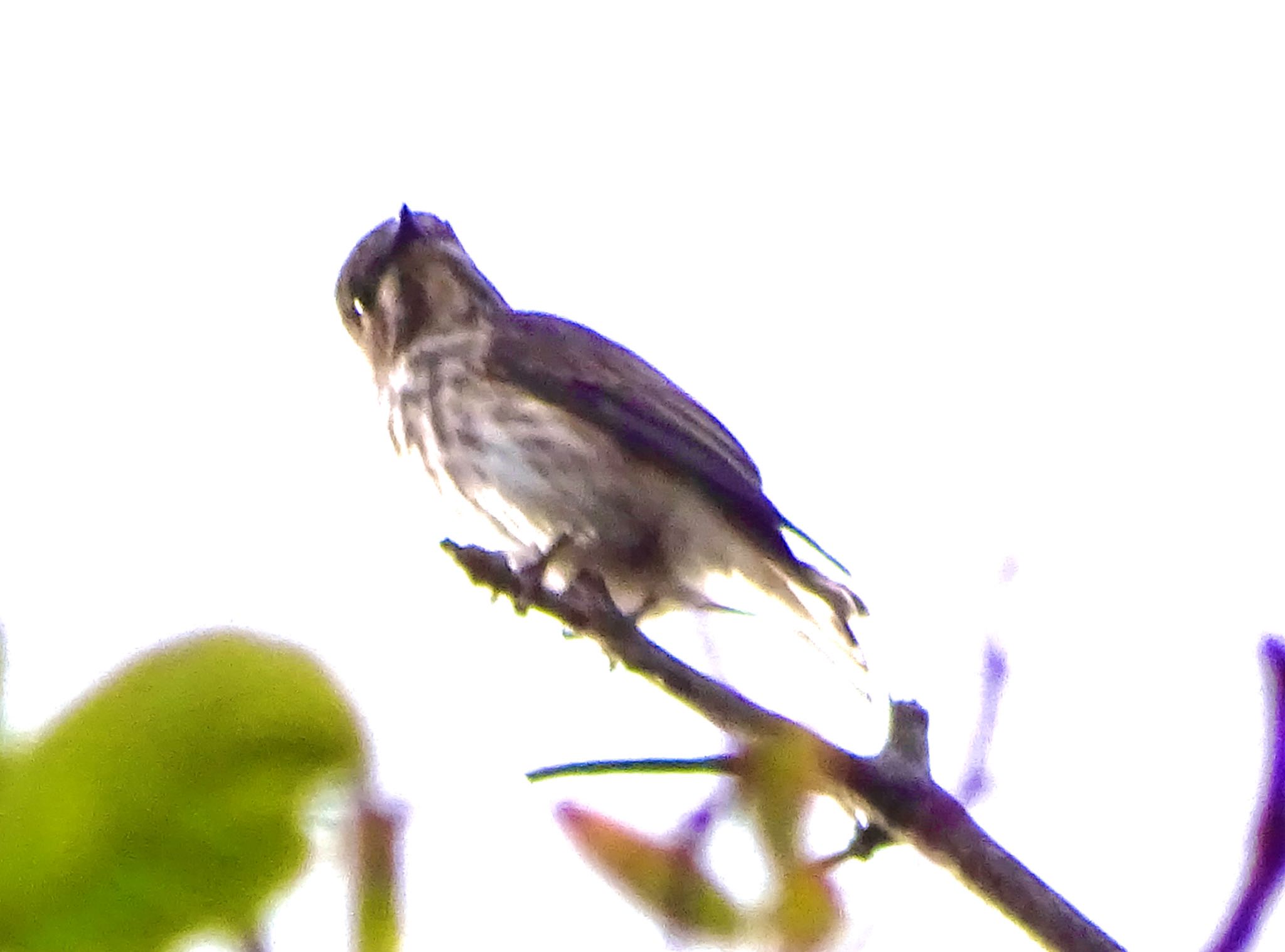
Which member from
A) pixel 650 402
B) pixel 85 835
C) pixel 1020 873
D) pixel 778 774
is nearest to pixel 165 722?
pixel 85 835

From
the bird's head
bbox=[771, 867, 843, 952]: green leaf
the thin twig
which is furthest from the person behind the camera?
the bird's head

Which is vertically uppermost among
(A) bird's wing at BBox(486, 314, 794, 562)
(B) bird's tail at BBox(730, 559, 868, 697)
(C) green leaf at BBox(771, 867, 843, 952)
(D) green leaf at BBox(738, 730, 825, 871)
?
(D) green leaf at BBox(738, 730, 825, 871)

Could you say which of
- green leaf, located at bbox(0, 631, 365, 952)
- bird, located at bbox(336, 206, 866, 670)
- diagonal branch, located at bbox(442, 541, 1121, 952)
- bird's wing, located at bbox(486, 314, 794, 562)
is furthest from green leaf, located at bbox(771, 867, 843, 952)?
bird's wing, located at bbox(486, 314, 794, 562)

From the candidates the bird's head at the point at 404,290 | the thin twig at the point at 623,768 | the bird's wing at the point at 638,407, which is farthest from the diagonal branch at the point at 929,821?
the bird's head at the point at 404,290

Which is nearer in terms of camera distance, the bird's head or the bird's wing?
the bird's wing

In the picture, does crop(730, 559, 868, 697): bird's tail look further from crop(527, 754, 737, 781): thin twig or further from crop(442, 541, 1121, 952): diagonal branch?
crop(527, 754, 737, 781): thin twig

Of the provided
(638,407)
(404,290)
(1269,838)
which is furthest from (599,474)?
(1269,838)

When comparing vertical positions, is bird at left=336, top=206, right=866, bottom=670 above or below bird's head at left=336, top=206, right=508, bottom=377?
below

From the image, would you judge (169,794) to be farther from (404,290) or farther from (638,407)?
(404,290)

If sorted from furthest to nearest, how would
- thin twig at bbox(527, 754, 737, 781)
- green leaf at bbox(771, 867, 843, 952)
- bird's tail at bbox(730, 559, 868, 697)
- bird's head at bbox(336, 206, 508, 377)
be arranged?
bird's head at bbox(336, 206, 508, 377) < bird's tail at bbox(730, 559, 868, 697) < thin twig at bbox(527, 754, 737, 781) < green leaf at bbox(771, 867, 843, 952)
